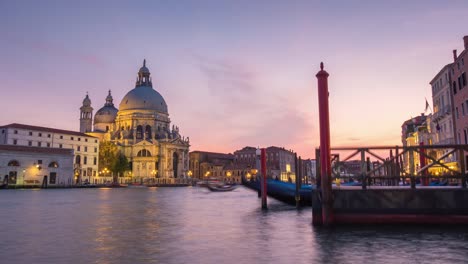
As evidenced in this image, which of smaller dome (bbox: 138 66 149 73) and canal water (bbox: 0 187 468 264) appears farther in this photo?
smaller dome (bbox: 138 66 149 73)

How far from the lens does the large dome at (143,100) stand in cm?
12594

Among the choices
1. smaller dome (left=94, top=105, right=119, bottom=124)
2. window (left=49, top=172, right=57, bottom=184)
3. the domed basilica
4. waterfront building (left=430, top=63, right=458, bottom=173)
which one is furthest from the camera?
smaller dome (left=94, top=105, right=119, bottom=124)

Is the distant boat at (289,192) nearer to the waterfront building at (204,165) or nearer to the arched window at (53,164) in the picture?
the arched window at (53,164)

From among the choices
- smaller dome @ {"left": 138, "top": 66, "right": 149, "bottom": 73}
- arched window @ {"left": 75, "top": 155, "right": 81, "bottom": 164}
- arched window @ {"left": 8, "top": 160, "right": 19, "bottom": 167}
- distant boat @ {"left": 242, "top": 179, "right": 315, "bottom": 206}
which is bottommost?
distant boat @ {"left": 242, "top": 179, "right": 315, "bottom": 206}

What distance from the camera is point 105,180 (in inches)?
4144

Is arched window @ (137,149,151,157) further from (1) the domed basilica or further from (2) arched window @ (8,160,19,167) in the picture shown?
(2) arched window @ (8,160,19,167)

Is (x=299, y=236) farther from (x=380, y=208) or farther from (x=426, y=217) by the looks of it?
(x=426, y=217)

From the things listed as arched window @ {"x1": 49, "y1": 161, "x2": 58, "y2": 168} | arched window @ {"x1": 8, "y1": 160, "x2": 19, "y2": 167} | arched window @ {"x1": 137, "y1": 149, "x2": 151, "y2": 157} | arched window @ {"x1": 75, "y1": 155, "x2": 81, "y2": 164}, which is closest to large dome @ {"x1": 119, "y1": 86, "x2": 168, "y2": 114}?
arched window @ {"x1": 137, "y1": 149, "x2": 151, "y2": 157}

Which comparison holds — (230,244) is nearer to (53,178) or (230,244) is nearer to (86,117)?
(53,178)

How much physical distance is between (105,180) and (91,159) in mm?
7881

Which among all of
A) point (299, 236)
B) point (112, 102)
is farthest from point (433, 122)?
point (112, 102)

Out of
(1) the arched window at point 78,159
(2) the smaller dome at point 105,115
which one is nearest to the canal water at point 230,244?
(1) the arched window at point 78,159

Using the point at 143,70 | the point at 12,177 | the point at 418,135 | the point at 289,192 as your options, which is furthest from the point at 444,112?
the point at 143,70

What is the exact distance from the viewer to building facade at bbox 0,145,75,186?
2840 inches
